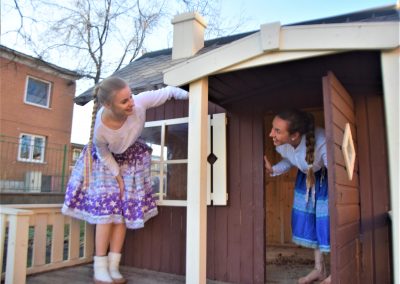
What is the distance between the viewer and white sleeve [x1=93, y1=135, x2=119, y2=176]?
314cm

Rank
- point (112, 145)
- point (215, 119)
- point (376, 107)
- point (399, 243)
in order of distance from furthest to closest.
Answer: point (215, 119) < point (112, 145) < point (376, 107) < point (399, 243)

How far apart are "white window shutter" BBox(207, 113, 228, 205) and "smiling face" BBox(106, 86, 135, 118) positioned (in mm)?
926

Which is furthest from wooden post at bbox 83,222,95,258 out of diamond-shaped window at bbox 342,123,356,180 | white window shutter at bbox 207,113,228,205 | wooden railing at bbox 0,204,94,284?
diamond-shaped window at bbox 342,123,356,180

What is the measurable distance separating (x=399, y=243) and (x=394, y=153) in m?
0.51

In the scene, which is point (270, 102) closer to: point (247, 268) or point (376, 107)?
point (376, 107)

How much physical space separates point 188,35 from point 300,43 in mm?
2774

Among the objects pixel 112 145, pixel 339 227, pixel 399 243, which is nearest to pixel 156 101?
pixel 112 145

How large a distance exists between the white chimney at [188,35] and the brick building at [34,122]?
296 inches

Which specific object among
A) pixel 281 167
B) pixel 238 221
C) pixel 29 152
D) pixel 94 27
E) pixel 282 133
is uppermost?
pixel 94 27

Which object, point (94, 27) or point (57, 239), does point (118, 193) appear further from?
point (94, 27)

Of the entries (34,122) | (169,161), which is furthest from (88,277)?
(34,122)

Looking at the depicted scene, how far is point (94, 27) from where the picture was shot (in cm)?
1283

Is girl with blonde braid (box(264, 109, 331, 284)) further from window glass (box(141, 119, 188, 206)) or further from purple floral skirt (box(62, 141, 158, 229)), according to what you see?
purple floral skirt (box(62, 141, 158, 229))

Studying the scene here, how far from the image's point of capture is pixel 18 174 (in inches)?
456
